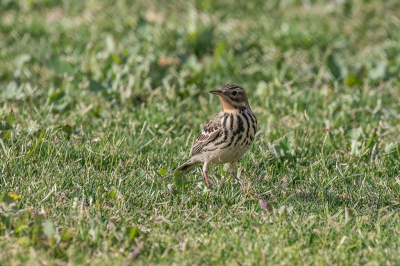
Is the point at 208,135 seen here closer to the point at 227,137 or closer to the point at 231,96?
the point at 227,137

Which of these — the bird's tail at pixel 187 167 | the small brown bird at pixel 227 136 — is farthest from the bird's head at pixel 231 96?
the bird's tail at pixel 187 167

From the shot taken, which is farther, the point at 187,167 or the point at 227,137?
the point at 187,167

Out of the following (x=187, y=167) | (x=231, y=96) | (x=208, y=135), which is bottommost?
(x=187, y=167)

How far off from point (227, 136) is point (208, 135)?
29cm

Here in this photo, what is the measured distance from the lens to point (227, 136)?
5691mm

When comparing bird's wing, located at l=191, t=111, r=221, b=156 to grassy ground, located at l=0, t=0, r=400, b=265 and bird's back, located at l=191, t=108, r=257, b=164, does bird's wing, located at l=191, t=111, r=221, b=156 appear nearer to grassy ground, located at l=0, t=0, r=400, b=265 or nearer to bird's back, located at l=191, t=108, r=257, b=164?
bird's back, located at l=191, t=108, r=257, b=164

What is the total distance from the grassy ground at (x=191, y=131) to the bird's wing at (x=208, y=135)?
0.99ft

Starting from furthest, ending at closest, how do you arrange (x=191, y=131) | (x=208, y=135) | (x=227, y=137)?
(x=191, y=131) → (x=208, y=135) → (x=227, y=137)

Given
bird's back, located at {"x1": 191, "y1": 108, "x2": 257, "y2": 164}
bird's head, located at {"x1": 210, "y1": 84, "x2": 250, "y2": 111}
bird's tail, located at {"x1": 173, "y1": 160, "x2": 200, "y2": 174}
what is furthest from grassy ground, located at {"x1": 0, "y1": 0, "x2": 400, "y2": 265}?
bird's head, located at {"x1": 210, "y1": 84, "x2": 250, "y2": 111}

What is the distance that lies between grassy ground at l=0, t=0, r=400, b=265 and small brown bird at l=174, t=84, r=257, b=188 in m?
0.21

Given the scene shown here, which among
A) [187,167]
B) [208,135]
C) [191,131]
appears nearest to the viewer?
[208,135]

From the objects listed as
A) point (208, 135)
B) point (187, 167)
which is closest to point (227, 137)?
point (208, 135)

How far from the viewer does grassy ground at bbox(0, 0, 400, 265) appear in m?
4.46

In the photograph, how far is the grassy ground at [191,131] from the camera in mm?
4457
